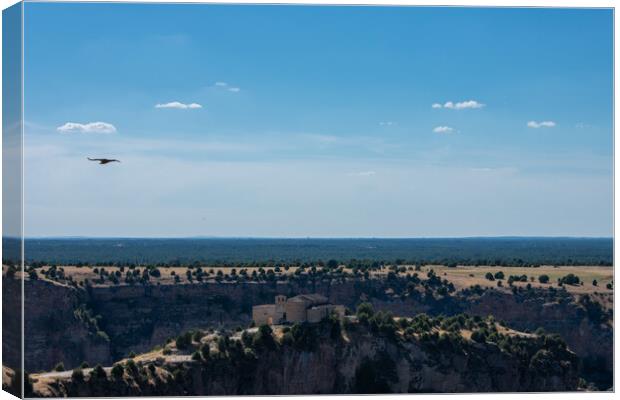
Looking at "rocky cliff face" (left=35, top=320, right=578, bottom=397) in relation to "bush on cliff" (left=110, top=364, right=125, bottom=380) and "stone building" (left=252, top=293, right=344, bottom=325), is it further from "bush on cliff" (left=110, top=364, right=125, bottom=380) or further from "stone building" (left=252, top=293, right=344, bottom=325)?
"stone building" (left=252, top=293, right=344, bottom=325)

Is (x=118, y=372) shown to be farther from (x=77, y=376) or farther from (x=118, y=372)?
(x=77, y=376)

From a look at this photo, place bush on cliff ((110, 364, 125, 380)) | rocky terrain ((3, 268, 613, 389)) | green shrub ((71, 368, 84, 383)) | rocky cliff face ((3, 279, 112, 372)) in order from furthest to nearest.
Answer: rocky terrain ((3, 268, 613, 389)) < rocky cliff face ((3, 279, 112, 372)) < bush on cliff ((110, 364, 125, 380)) < green shrub ((71, 368, 84, 383))

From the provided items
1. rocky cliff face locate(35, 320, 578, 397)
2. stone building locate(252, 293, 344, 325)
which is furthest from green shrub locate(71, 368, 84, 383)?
stone building locate(252, 293, 344, 325)

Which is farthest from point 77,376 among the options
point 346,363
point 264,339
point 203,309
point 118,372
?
point 203,309

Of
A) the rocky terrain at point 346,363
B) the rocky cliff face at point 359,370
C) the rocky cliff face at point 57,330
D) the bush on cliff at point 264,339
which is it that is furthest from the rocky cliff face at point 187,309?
the bush on cliff at point 264,339

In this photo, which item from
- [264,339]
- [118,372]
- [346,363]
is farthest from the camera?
[264,339]

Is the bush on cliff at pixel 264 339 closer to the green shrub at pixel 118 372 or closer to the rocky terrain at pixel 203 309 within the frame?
the green shrub at pixel 118 372
